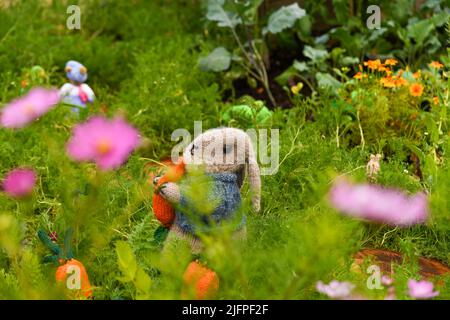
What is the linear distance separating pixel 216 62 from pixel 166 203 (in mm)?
1987

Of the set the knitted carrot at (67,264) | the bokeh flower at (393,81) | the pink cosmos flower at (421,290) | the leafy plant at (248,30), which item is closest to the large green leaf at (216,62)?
the leafy plant at (248,30)

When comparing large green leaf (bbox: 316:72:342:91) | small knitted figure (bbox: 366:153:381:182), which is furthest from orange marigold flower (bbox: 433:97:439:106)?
small knitted figure (bbox: 366:153:381:182)

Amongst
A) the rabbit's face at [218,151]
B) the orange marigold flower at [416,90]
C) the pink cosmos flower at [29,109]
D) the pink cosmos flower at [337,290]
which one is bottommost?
the orange marigold flower at [416,90]

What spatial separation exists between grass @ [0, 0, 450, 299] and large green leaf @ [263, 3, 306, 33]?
1.27 feet

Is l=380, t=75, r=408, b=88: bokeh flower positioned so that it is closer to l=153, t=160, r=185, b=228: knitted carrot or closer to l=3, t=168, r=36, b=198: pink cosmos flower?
l=153, t=160, r=185, b=228: knitted carrot

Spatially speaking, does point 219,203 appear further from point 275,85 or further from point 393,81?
point 275,85

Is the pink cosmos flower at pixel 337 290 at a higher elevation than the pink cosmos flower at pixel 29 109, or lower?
lower

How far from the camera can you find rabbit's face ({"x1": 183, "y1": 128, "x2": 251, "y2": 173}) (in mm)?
1914

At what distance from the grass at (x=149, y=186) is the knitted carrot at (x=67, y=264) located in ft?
0.10

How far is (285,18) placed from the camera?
3869 millimetres

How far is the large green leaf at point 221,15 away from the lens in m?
3.96

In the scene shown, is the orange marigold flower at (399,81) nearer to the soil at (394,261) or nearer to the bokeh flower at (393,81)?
the bokeh flower at (393,81)

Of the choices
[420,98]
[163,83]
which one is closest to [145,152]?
[163,83]

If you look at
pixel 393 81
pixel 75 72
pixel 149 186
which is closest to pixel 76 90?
pixel 75 72
